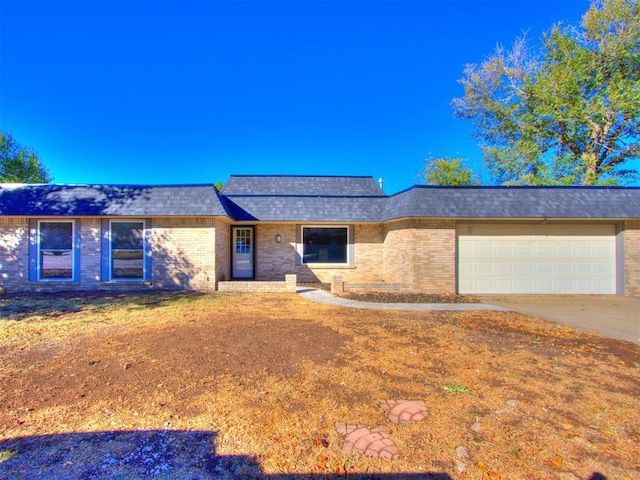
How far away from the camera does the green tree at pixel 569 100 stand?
Answer: 1850 cm

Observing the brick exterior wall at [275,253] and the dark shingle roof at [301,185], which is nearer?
the brick exterior wall at [275,253]

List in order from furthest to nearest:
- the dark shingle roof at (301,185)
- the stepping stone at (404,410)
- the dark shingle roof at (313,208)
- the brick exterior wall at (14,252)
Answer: the dark shingle roof at (301,185) < the dark shingle roof at (313,208) < the brick exterior wall at (14,252) < the stepping stone at (404,410)

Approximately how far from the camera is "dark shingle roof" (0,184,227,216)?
36.8 feet

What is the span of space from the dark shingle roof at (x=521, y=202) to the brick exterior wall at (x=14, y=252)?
1404 centimetres

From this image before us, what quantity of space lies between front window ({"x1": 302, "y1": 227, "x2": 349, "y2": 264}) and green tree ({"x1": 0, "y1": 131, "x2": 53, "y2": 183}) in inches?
1241

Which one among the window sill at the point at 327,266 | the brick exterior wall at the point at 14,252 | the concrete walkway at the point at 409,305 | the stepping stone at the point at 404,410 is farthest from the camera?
the window sill at the point at 327,266

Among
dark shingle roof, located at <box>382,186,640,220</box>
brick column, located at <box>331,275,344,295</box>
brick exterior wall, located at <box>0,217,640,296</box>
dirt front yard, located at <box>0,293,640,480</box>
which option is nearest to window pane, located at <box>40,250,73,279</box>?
brick exterior wall, located at <box>0,217,640,296</box>

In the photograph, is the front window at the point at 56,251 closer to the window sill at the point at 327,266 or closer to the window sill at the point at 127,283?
the window sill at the point at 127,283

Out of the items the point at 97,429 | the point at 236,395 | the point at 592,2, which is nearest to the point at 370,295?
the point at 236,395

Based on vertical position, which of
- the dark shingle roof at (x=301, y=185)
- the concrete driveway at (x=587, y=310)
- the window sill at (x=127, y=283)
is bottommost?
the concrete driveway at (x=587, y=310)

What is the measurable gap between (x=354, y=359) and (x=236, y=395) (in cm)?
197

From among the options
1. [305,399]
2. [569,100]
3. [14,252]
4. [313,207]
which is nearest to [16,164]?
[14,252]

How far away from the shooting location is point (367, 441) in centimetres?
288

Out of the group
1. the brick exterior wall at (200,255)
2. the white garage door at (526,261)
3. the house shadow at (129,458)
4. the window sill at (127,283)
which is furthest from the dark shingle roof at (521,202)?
the window sill at (127,283)
